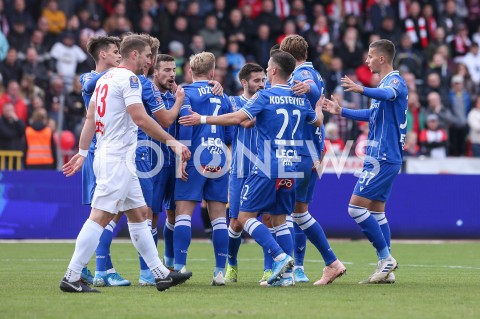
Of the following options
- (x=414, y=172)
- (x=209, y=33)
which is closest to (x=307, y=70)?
(x=414, y=172)

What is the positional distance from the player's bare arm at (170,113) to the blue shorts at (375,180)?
244 centimetres

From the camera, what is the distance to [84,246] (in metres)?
9.70

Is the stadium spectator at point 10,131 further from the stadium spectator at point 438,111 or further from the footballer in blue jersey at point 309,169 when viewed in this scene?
the footballer in blue jersey at point 309,169

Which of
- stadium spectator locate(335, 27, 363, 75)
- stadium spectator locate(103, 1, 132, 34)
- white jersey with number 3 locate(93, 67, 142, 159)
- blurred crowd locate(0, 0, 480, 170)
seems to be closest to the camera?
white jersey with number 3 locate(93, 67, 142, 159)

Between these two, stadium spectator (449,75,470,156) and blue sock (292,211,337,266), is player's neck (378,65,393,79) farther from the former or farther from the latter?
stadium spectator (449,75,470,156)

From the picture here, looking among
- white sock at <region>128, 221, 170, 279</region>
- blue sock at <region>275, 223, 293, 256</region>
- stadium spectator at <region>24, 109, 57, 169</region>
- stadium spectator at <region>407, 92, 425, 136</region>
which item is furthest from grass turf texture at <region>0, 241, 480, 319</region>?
stadium spectator at <region>407, 92, 425, 136</region>

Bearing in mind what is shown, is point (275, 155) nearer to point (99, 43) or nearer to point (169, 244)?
point (169, 244)

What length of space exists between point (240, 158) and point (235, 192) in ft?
1.27

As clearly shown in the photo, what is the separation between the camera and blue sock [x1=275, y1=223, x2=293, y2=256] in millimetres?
11016

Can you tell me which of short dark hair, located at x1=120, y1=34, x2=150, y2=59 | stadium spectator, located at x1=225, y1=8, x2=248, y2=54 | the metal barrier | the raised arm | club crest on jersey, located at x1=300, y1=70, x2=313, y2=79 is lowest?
the metal barrier

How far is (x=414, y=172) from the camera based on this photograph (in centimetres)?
2061

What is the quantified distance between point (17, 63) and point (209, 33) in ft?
15.7

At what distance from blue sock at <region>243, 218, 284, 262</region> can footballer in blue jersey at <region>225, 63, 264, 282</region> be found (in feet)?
2.28

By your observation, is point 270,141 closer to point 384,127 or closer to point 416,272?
point 384,127
